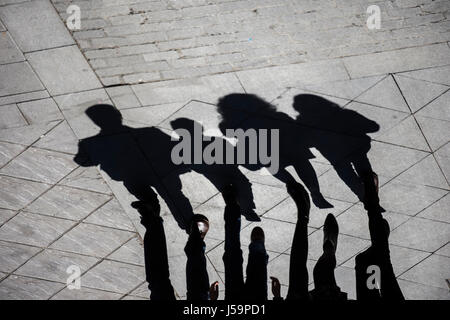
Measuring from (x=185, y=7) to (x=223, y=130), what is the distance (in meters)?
1.94

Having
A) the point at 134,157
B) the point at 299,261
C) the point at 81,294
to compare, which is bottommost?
the point at 81,294

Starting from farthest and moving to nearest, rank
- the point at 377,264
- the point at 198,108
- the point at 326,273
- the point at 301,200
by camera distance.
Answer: the point at 198,108
the point at 301,200
the point at 377,264
the point at 326,273

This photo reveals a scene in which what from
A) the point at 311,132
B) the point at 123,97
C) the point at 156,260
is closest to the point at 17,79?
the point at 123,97

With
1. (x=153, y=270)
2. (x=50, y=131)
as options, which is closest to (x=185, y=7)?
(x=50, y=131)

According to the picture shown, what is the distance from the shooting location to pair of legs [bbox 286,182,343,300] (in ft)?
16.1

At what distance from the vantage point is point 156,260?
18.4 feet

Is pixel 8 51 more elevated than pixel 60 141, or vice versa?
pixel 8 51

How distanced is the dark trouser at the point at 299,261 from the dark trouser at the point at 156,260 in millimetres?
1462

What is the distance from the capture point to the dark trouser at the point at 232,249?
5512mm

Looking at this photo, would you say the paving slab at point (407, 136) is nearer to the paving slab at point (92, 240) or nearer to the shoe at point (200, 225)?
the shoe at point (200, 225)

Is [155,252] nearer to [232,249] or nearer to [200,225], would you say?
[200,225]

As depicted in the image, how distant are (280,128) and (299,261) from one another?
66.2 inches

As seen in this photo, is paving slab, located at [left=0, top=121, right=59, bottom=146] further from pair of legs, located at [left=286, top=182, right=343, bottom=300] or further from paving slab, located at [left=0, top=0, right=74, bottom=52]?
pair of legs, located at [left=286, top=182, right=343, bottom=300]

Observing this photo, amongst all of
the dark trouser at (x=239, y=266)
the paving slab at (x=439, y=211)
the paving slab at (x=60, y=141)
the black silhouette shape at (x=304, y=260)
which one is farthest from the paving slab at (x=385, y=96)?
the paving slab at (x=60, y=141)
